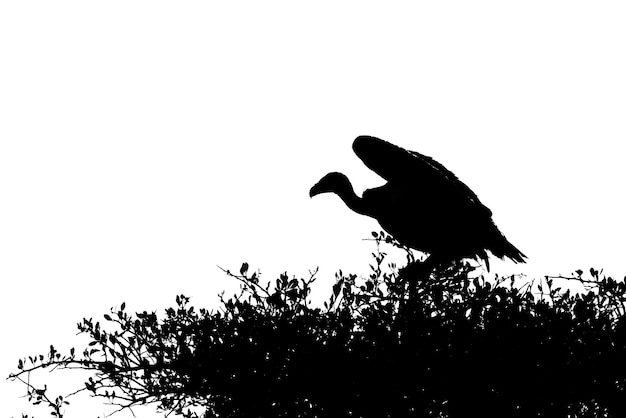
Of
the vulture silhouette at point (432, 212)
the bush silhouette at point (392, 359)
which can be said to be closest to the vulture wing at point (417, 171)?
the vulture silhouette at point (432, 212)

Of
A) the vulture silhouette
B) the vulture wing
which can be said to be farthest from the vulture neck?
the vulture wing

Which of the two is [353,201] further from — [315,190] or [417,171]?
[417,171]

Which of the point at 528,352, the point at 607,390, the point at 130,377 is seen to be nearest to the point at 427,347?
the point at 528,352

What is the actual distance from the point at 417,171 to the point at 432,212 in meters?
0.48

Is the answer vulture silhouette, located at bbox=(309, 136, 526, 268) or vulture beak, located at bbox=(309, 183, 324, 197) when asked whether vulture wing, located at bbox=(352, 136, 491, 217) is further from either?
vulture beak, located at bbox=(309, 183, 324, 197)

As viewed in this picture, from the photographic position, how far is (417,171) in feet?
30.4

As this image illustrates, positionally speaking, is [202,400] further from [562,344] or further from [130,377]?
[562,344]

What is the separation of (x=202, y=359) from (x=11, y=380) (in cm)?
167

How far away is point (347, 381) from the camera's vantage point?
5.82m

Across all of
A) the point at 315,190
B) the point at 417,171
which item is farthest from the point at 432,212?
the point at 315,190

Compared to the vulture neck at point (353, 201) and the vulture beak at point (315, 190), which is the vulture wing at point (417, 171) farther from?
the vulture beak at point (315, 190)

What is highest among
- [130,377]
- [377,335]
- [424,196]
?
[424,196]

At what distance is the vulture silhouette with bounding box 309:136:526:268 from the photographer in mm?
9180

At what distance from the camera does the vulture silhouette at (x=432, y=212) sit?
918 centimetres
